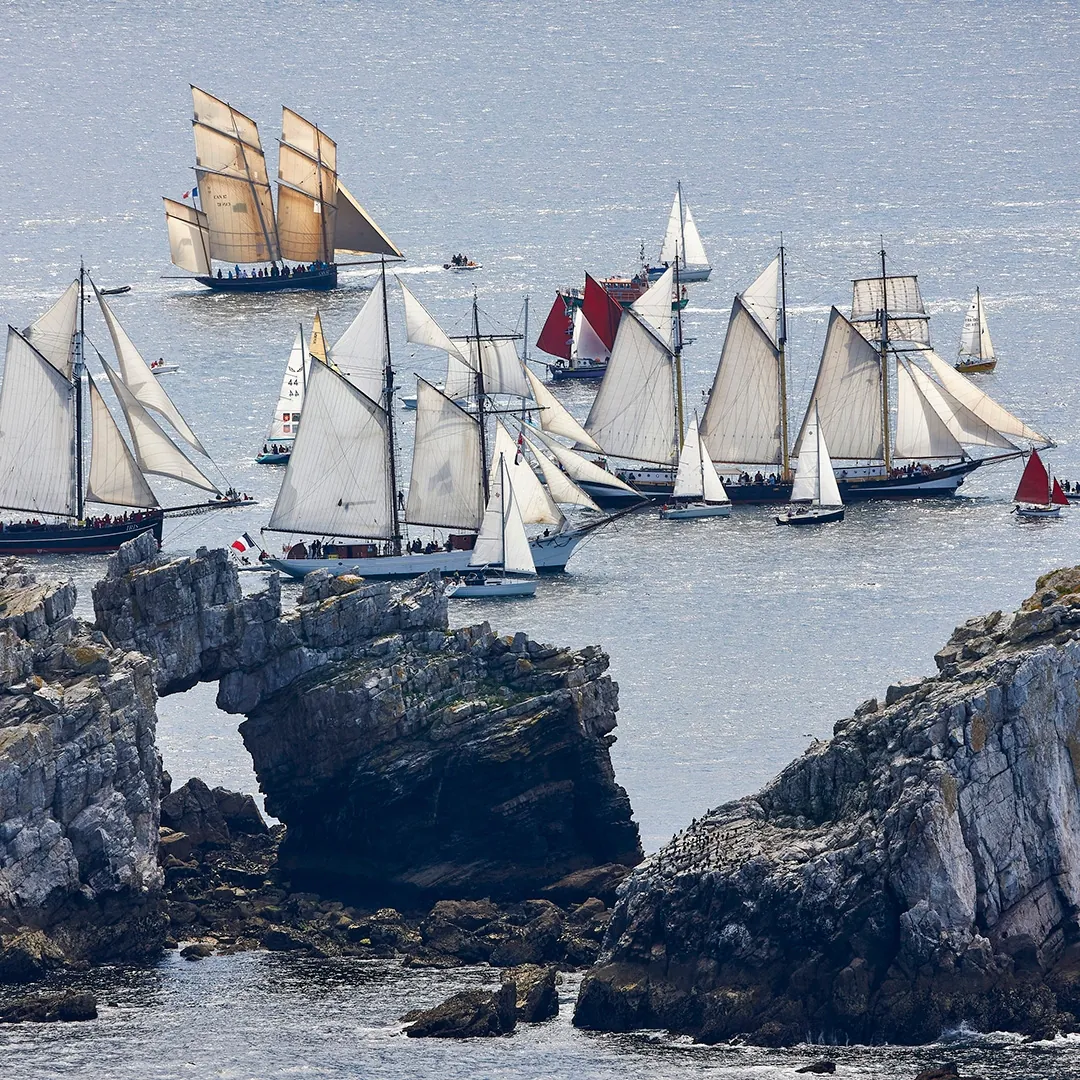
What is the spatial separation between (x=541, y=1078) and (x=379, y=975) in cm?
980

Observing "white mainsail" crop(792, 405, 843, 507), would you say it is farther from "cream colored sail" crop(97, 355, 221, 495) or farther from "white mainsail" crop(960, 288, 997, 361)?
"white mainsail" crop(960, 288, 997, 361)

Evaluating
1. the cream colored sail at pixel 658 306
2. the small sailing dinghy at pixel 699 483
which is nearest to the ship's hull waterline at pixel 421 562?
the small sailing dinghy at pixel 699 483

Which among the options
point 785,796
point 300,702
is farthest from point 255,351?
point 785,796

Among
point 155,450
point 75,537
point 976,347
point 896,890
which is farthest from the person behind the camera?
point 976,347

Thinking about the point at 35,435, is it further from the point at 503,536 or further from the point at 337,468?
the point at 503,536

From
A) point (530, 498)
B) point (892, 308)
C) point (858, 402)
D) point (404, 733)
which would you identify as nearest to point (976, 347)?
point (892, 308)

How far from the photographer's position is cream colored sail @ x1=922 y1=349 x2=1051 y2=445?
164 m

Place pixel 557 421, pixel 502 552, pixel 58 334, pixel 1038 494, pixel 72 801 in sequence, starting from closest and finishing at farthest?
1. pixel 72 801
2. pixel 502 552
3. pixel 58 334
4. pixel 1038 494
5. pixel 557 421

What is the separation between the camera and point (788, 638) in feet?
422

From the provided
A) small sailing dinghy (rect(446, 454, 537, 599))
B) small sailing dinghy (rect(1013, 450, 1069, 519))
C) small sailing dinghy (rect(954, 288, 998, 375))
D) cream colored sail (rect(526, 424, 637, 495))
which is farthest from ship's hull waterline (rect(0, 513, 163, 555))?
small sailing dinghy (rect(954, 288, 998, 375))

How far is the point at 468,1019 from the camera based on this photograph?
275ft

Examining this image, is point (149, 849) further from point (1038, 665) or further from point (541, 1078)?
point (1038, 665)

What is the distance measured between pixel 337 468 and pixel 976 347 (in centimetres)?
5511

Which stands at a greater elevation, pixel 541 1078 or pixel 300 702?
pixel 300 702
